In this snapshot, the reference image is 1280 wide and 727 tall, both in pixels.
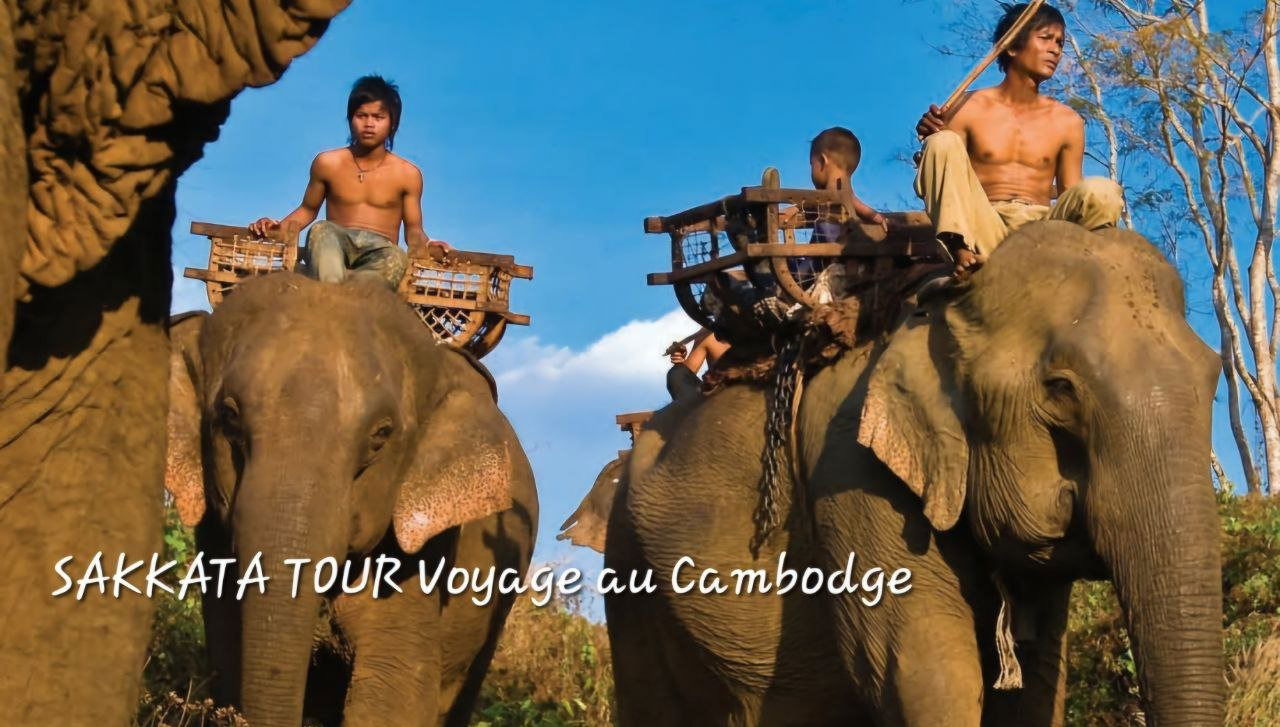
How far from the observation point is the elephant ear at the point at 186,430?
805 centimetres

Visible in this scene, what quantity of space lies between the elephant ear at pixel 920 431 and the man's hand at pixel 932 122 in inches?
35.2

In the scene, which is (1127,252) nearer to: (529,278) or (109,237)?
(529,278)

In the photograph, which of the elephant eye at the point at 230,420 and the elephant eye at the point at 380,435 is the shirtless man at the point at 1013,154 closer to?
the elephant eye at the point at 380,435

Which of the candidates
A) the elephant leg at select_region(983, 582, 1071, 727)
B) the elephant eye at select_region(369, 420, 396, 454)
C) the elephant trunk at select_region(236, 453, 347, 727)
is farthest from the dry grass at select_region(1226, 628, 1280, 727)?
the elephant trunk at select_region(236, 453, 347, 727)

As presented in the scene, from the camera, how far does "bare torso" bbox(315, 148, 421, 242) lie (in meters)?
9.10

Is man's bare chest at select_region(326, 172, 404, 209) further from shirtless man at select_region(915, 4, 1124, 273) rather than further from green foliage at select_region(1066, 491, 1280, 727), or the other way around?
green foliage at select_region(1066, 491, 1280, 727)

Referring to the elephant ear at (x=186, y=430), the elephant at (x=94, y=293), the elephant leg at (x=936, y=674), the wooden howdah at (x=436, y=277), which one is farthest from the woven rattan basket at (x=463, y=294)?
the elephant at (x=94, y=293)

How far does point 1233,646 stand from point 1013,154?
10.2ft

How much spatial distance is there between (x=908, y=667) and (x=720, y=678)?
153 cm

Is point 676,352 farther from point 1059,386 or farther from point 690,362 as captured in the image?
point 1059,386

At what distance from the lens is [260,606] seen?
23.6 ft

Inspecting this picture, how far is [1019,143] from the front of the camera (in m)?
7.49

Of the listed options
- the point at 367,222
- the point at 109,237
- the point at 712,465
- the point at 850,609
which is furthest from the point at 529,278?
the point at 109,237

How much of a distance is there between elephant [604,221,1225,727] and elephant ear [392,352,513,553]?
3.68ft
